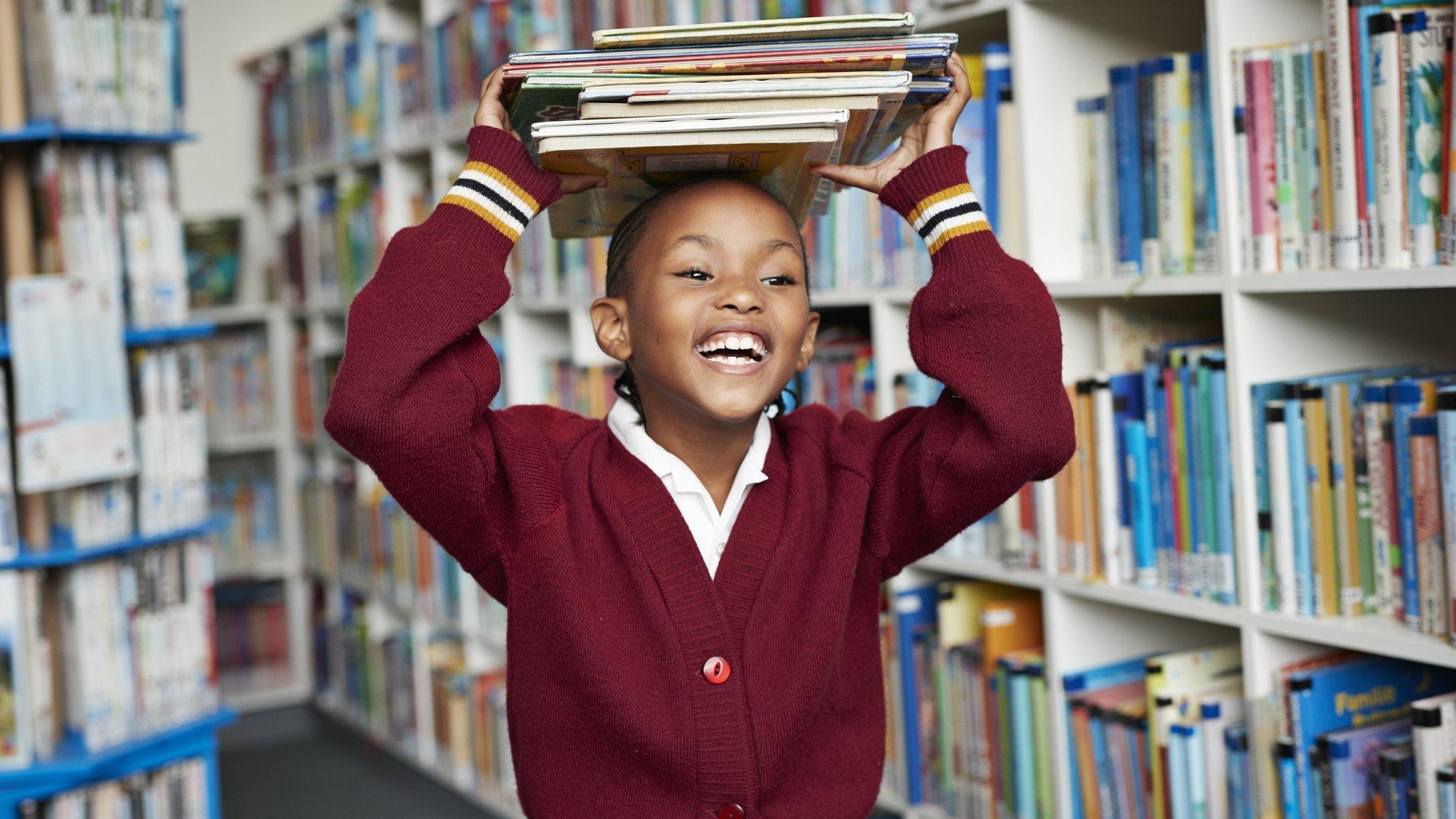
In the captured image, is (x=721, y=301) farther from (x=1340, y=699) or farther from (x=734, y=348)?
(x=1340, y=699)

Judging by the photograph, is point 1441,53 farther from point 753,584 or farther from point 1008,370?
point 753,584

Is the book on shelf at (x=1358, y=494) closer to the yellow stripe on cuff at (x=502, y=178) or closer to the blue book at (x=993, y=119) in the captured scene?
the blue book at (x=993, y=119)

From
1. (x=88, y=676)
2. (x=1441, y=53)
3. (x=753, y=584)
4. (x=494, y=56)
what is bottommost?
(x=88, y=676)

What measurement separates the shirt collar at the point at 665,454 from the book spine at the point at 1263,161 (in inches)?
26.1

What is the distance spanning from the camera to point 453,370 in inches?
46.1

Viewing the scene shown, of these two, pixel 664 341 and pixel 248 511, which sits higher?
pixel 664 341

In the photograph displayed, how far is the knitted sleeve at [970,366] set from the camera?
120 centimetres

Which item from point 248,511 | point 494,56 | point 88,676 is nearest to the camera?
point 88,676

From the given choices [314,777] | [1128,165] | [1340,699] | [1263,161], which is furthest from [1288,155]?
[314,777]

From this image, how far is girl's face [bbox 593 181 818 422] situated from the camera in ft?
3.93

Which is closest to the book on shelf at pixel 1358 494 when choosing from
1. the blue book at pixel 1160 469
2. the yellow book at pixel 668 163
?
the blue book at pixel 1160 469

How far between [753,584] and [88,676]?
5.84 ft

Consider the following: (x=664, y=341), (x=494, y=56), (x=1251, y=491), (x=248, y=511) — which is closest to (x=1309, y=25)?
(x=1251, y=491)

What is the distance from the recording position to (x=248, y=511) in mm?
4332
